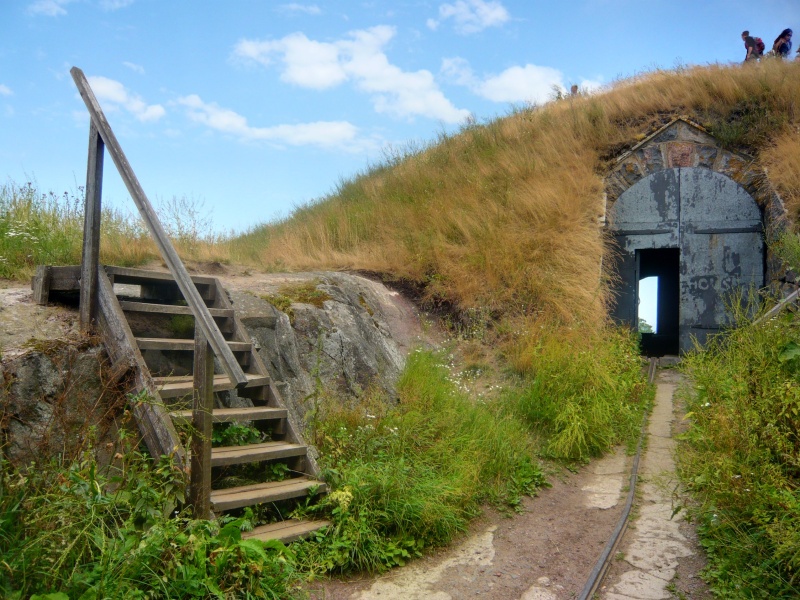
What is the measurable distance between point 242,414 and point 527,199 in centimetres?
810

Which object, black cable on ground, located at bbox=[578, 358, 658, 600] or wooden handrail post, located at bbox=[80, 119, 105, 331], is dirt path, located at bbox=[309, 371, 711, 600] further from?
wooden handrail post, located at bbox=[80, 119, 105, 331]

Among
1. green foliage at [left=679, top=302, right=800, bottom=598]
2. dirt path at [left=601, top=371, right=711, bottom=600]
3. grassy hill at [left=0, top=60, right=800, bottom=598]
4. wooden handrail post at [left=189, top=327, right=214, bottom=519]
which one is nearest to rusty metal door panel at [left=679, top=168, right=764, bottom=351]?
grassy hill at [left=0, top=60, right=800, bottom=598]

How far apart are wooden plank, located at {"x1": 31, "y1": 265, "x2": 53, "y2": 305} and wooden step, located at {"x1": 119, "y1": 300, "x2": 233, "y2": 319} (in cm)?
64

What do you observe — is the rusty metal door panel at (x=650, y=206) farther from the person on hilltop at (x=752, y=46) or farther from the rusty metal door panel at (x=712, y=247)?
the person on hilltop at (x=752, y=46)

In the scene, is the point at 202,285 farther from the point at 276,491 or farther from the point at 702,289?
the point at 702,289

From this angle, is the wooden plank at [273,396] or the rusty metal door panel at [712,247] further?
the rusty metal door panel at [712,247]

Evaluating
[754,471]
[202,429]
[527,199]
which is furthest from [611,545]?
[527,199]

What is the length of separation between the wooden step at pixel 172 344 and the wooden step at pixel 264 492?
1.26m

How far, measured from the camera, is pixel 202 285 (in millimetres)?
6523

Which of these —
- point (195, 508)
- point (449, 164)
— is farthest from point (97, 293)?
point (449, 164)

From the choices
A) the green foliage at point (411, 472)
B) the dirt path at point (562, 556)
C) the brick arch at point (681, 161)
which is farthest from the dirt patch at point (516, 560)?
the brick arch at point (681, 161)

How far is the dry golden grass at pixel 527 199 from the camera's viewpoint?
10531 mm

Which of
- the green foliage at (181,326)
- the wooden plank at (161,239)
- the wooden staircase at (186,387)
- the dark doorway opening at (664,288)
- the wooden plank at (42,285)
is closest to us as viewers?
the wooden plank at (161,239)

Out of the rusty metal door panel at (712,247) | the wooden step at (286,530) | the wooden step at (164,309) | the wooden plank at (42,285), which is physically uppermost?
the rusty metal door panel at (712,247)
